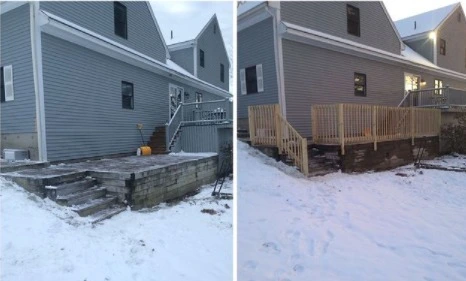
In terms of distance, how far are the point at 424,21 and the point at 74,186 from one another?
11.2 metres

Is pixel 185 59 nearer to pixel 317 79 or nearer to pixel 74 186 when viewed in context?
→ pixel 317 79

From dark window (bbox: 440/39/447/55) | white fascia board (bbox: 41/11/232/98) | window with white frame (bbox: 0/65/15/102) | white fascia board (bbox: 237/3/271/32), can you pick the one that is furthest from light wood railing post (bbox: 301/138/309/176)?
dark window (bbox: 440/39/447/55)

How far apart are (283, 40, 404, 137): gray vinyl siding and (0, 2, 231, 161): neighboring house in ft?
5.35

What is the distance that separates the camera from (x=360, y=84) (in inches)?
279

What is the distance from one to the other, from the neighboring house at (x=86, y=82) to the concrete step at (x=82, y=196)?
103 cm

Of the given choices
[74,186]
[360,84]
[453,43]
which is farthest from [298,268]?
[453,43]

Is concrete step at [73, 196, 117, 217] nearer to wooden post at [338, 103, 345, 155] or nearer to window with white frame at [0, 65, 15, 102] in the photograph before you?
window with white frame at [0, 65, 15, 102]

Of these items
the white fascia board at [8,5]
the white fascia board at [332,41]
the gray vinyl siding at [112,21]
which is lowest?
the white fascia board at [8,5]

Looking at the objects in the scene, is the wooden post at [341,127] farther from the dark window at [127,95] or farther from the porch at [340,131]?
the dark window at [127,95]

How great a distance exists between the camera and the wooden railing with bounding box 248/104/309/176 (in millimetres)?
4590

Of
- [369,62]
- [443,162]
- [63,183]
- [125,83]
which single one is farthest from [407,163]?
[63,183]

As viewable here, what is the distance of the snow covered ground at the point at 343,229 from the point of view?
2.01 meters

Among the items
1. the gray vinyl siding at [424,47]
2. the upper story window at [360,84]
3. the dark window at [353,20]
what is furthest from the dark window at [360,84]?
the gray vinyl siding at [424,47]

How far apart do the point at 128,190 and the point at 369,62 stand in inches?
235
